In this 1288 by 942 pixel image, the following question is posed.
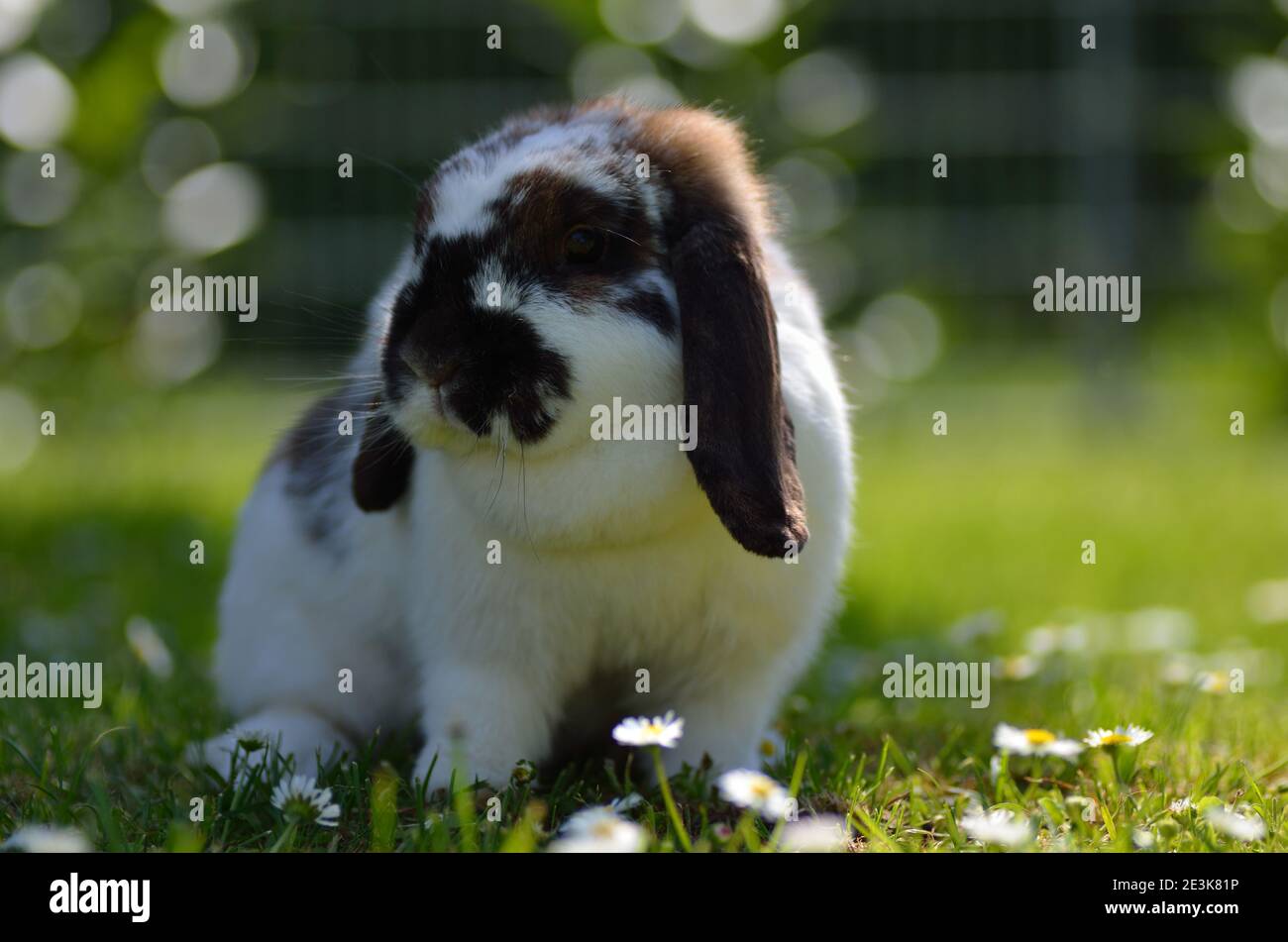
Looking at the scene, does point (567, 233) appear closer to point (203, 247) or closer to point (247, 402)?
point (203, 247)

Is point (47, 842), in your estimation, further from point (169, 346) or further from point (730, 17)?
point (730, 17)

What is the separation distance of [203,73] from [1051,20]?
581 centimetres

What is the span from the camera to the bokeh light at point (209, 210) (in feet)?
19.7

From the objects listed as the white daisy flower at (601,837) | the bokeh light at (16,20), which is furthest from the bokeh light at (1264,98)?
the white daisy flower at (601,837)

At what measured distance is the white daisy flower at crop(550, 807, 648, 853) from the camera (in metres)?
1.70

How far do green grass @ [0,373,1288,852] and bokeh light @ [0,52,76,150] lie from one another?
1174 millimetres

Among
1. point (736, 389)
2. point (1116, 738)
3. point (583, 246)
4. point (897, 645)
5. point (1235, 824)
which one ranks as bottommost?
point (1235, 824)

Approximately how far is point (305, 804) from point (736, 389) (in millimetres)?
863

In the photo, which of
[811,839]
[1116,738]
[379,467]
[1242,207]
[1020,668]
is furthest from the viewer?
[1242,207]

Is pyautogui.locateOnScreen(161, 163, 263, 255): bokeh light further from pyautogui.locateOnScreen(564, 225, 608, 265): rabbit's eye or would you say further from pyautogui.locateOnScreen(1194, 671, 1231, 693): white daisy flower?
pyautogui.locateOnScreen(1194, 671, 1231, 693): white daisy flower

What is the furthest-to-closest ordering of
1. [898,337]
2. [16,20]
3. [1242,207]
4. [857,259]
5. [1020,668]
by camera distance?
[857,259] → [898,337] → [1242,207] → [16,20] → [1020,668]

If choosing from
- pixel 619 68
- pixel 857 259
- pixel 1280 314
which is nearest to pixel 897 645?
pixel 619 68

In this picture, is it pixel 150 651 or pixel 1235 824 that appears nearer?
pixel 1235 824

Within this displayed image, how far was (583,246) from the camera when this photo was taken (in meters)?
2.00
